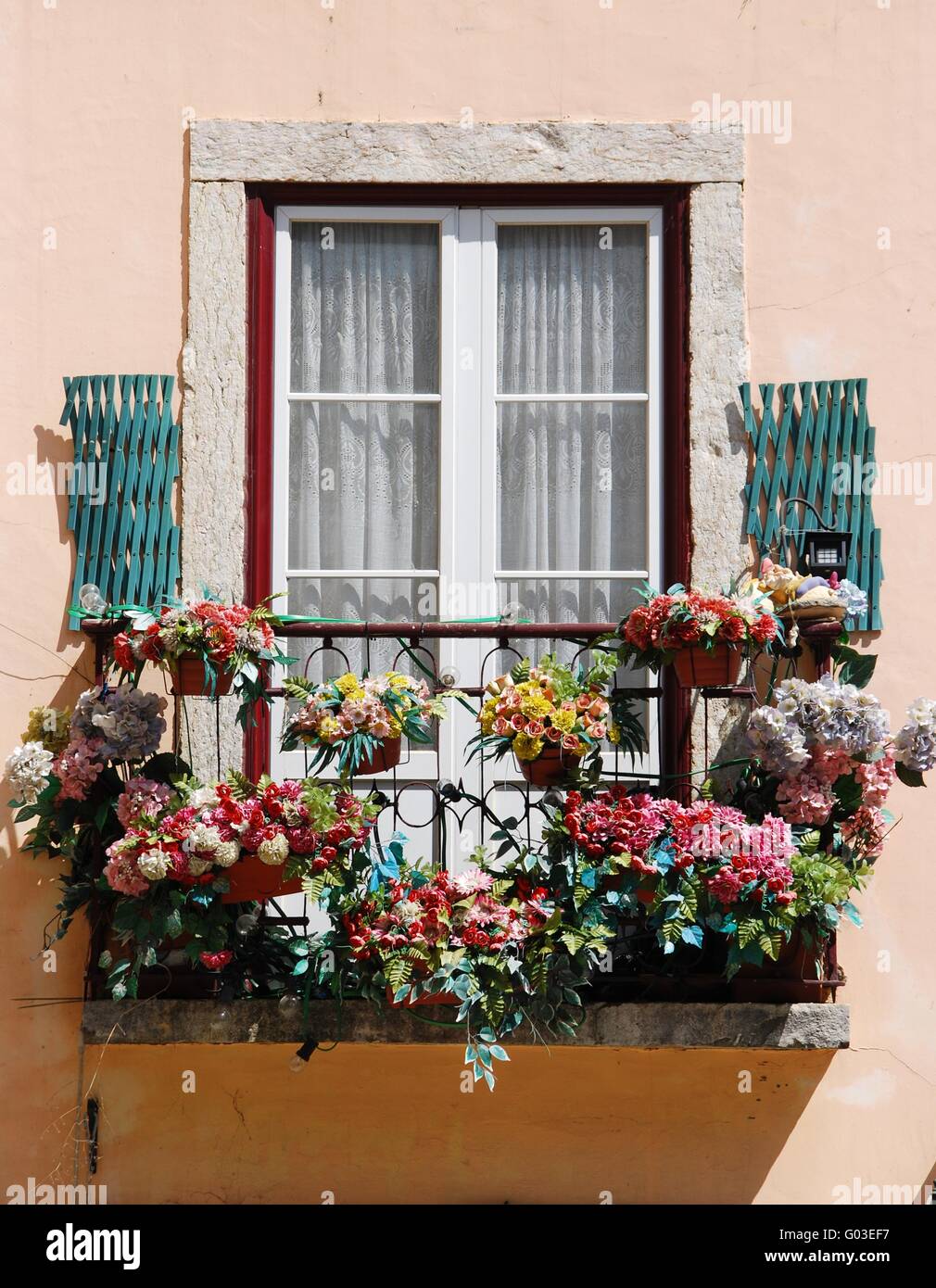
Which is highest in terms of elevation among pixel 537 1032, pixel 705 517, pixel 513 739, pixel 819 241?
pixel 819 241

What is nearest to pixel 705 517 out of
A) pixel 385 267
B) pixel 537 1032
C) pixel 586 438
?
pixel 586 438

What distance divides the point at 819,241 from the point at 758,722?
168 cm

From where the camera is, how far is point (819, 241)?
517 centimetres

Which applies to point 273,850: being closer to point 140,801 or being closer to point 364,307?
point 140,801

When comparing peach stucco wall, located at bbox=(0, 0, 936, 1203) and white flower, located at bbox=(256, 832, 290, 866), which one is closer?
white flower, located at bbox=(256, 832, 290, 866)

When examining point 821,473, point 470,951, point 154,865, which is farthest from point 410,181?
point 470,951

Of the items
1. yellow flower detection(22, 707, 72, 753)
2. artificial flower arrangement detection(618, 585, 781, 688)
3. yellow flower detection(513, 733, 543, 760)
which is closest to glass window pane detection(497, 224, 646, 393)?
artificial flower arrangement detection(618, 585, 781, 688)

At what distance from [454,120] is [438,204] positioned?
267mm

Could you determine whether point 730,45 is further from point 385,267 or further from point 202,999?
point 202,999

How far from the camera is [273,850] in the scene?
428cm

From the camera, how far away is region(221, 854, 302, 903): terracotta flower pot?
4.36 m

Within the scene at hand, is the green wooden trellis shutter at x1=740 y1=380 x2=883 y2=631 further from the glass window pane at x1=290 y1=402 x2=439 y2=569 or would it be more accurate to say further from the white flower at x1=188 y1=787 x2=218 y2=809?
the white flower at x1=188 y1=787 x2=218 y2=809

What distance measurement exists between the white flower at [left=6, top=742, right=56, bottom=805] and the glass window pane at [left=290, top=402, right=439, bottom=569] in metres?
1.06

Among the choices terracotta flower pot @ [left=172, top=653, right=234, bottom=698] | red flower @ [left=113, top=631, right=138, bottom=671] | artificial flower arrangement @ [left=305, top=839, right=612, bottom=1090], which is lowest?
artificial flower arrangement @ [left=305, top=839, right=612, bottom=1090]
